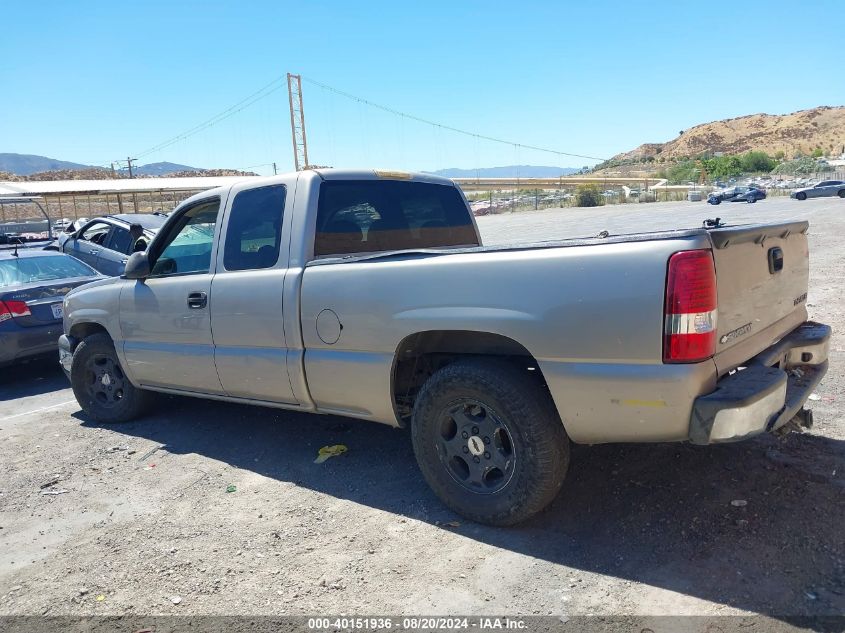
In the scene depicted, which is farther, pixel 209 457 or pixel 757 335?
pixel 209 457

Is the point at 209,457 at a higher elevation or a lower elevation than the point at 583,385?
lower

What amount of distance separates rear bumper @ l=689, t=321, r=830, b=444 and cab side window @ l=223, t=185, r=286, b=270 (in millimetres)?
2745

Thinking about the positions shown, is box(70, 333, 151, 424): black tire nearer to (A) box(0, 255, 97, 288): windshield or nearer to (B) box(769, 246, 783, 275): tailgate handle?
(A) box(0, 255, 97, 288): windshield

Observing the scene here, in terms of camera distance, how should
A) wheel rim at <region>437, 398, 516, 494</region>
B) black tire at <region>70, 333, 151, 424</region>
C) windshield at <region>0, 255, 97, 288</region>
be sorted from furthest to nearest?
windshield at <region>0, 255, 97, 288</region>
black tire at <region>70, 333, 151, 424</region>
wheel rim at <region>437, 398, 516, 494</region>

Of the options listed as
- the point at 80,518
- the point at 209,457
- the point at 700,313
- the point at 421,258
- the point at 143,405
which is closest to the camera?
the point at 700,313

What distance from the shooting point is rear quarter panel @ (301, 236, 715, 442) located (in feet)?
9.45

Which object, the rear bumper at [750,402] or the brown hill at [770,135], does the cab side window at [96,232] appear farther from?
the brown hill at [770,135]

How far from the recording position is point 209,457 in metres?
4.92

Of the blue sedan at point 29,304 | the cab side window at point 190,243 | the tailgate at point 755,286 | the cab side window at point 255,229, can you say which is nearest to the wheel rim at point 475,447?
the tailgate at point 755,286

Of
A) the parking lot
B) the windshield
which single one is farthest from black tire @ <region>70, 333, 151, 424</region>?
the windshield

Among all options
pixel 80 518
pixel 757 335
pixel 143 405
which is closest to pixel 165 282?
pixel 143 405

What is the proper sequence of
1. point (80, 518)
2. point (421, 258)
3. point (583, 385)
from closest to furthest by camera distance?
1. point (583, 385)
2. point (421, 258)
3. point (80, 518)

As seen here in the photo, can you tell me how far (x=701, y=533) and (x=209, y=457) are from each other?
3.40 m

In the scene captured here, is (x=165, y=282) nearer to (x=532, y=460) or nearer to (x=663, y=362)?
(x=532, y=460)
